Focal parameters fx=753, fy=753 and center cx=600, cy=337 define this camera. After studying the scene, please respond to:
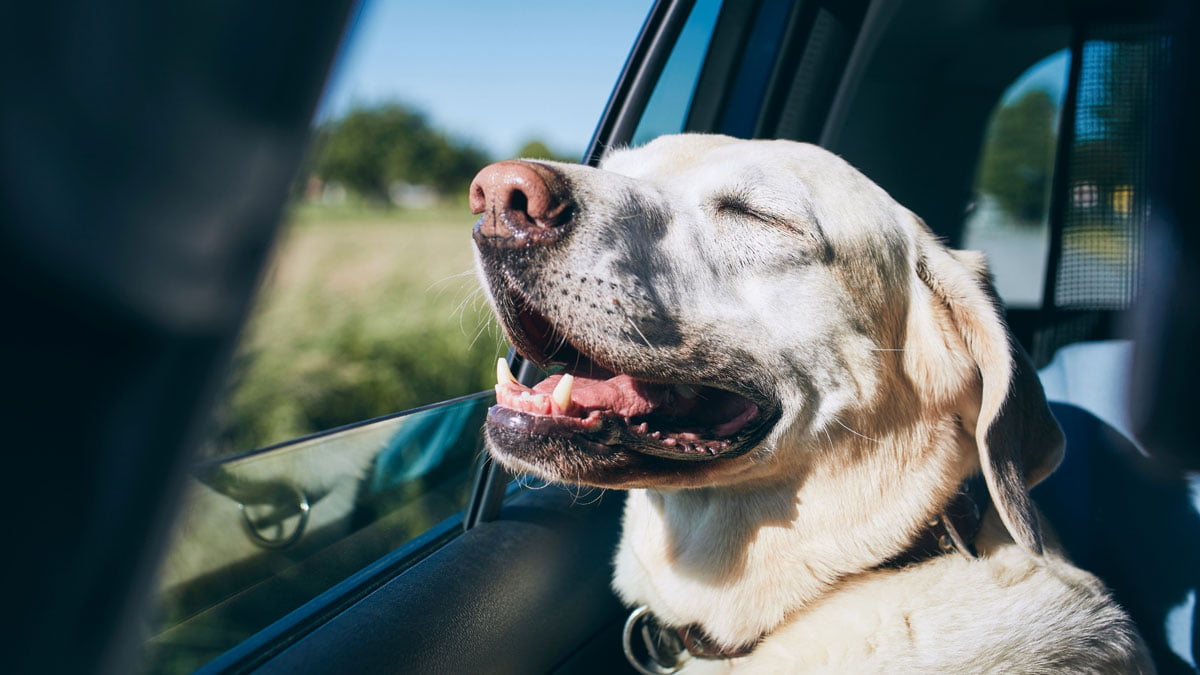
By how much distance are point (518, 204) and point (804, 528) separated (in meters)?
1.16

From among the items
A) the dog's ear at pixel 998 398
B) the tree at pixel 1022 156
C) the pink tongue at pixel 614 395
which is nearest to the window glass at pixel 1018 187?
the tree at pixel 1022 156

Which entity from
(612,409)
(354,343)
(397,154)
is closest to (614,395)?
(612,409)

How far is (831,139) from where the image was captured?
322 centimetres

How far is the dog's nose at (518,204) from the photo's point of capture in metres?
1.66

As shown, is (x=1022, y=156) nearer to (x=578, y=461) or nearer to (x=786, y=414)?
(x=786, y=414)

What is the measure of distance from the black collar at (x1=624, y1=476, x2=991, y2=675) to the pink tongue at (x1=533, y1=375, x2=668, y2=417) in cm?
68

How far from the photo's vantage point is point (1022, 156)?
14.1 ft

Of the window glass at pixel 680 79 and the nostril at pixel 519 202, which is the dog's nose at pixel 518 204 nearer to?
the nostril at pixel 519 202

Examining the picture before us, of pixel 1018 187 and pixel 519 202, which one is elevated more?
pixel 1018 187

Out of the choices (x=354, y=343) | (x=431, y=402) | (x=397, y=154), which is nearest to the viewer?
(x=431, y=402)

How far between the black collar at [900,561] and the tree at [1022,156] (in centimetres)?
224

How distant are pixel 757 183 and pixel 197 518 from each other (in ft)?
5.27

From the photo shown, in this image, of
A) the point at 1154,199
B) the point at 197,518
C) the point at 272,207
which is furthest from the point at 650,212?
the point at 1154,199

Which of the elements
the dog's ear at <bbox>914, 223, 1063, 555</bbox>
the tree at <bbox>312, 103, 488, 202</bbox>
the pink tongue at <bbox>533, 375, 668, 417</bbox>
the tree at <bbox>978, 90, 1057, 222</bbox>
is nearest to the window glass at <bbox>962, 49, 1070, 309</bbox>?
the tree at <bbox>978, 90, 1057, 222</bbox>
